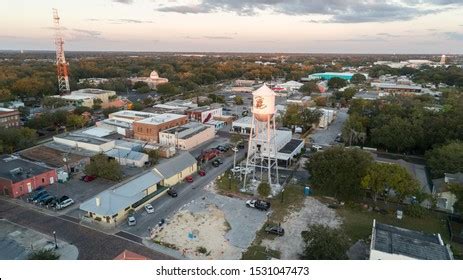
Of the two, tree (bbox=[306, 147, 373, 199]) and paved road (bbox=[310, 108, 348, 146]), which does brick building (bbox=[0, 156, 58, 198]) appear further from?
paved road (bbox=[310, 108, 348, 146])

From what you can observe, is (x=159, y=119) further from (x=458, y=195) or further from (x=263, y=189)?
(x=458, y=195)

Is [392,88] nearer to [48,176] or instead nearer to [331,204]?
[331,204]

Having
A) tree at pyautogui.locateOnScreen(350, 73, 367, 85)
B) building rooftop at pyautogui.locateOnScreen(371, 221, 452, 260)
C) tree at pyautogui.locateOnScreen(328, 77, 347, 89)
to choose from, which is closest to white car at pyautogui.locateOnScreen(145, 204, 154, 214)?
building rooftop at pyautogui.locateOnScreen(371, 221, 452, 260)

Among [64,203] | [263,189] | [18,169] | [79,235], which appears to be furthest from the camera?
[18,169]

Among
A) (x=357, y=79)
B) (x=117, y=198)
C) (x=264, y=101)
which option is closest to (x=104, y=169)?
(x=117, y=198)

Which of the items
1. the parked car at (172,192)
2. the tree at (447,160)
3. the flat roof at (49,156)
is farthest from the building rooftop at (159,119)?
the tree at (447,160)
